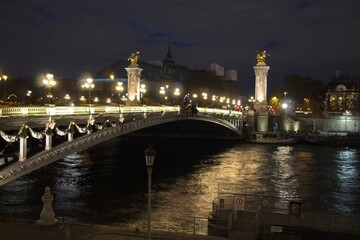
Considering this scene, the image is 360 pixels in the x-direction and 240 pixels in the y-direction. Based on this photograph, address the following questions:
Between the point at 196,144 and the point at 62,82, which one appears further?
the point at 62,82

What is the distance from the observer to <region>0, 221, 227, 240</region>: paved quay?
49.0 feet

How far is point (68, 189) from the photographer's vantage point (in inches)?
1246

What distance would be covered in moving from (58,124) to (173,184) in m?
15.4

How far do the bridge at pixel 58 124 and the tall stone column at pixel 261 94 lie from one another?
165 feet

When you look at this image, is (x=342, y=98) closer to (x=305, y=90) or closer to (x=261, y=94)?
(x=305, y=90)

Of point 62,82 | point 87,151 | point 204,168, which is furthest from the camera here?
point 62,82

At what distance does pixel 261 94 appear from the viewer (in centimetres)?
8988

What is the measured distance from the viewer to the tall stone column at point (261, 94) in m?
87.0

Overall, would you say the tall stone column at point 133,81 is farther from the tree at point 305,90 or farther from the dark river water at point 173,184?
the tree at point 305,90

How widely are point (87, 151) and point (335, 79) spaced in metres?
102

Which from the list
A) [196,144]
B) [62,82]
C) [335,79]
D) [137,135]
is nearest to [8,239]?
[196,144]

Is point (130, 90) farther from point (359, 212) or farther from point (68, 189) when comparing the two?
point (359, 212)

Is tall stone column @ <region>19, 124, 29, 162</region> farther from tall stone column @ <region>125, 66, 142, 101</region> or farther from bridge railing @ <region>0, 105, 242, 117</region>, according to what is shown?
tall stone column @ <region>125, 66, 142, 101</region>

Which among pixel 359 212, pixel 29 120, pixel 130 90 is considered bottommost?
pixel 359 212
